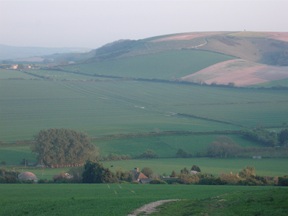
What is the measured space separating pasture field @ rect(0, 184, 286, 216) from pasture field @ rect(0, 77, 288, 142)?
23.1m

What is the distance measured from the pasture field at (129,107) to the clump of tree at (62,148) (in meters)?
5.47

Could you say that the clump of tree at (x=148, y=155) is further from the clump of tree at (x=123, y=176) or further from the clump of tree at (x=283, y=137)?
the clump of tree at (x=123, y=176)

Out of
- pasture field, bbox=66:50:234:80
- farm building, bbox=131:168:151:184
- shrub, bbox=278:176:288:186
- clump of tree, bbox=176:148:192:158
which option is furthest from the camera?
pasture field, bbox=66:50:234:80

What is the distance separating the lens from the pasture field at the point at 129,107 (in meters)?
52.7

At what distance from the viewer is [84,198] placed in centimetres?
2019

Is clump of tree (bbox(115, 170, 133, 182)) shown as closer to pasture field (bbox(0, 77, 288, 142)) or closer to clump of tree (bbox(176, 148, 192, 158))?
clump of tree (bbox(176, 148, 192, 158))

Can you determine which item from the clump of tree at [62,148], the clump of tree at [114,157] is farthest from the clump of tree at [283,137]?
the clump of tree at [62,148]

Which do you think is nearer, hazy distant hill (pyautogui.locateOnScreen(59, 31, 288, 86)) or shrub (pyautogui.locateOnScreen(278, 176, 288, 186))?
shrub (pyautogui.locateOnScreen(278, 176, 288, 186))

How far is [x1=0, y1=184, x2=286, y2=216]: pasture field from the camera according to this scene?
17.1 meters

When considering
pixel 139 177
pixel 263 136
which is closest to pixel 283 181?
pixel 139 177

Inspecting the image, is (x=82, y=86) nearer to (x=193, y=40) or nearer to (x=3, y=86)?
(x=3, y=86)

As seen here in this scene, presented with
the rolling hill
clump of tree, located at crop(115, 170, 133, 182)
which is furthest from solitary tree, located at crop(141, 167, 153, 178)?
the rolling hill

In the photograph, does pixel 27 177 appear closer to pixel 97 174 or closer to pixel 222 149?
pixel 97 174

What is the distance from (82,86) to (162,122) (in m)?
28.4
